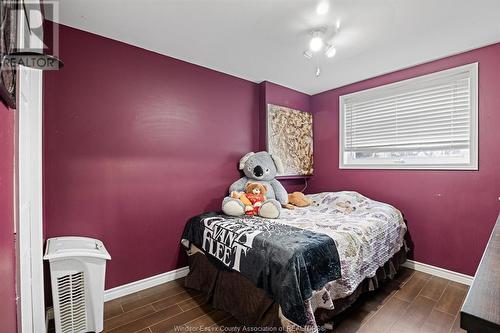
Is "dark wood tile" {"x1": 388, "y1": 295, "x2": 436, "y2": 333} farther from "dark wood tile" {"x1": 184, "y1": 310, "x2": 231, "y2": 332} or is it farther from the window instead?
the window

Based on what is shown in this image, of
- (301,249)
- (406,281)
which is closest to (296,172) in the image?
(406,281)

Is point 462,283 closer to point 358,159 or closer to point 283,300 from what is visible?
point 358,159

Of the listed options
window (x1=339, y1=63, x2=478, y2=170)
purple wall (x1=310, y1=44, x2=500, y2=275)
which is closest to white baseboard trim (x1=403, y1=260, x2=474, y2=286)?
purple wall (x1=310, y1=44, x2=500, y2=275)

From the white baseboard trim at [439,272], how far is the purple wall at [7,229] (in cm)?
338

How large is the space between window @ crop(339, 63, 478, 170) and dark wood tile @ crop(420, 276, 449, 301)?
46.7 inches

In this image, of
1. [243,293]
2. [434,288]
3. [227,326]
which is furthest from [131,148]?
[434,288]

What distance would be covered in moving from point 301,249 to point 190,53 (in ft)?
6.96

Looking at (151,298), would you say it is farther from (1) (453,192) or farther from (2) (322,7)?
(1) (453,192)

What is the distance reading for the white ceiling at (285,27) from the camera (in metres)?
1.68

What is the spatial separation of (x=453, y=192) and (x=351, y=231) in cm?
139

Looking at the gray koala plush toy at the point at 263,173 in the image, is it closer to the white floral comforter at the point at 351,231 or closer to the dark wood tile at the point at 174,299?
the white floral comforter at the point at 351,231

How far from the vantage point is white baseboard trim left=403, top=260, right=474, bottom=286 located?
2.37 meters

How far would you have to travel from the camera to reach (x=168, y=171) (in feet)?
8.07

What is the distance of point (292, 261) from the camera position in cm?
147
